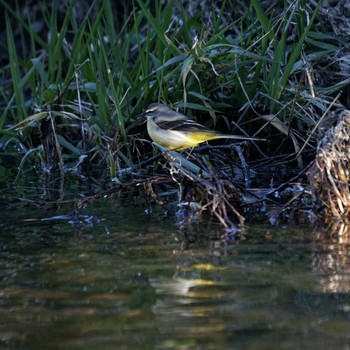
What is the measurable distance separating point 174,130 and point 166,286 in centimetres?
290

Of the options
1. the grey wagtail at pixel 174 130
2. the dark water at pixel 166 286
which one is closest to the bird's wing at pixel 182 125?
the grey wagtail at pixel 174 130

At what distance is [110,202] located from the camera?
6.37 metres

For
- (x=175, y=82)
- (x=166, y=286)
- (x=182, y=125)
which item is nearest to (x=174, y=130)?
(x=182, y=125)

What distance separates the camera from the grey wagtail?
690 cm

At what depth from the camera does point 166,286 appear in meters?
4.23

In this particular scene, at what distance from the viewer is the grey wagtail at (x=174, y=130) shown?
272 inches

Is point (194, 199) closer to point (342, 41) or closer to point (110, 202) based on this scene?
point (110, 202)

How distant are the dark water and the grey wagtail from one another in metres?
1.23

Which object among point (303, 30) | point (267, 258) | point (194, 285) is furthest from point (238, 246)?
point (303, 30)

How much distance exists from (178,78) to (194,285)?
11.4ft

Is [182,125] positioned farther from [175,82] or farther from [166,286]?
[166,286]

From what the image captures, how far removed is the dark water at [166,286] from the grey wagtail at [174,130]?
1.23m

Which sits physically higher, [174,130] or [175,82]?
[175,82]

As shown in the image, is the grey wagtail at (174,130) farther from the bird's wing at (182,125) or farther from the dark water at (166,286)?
the dark water at (166,286)
